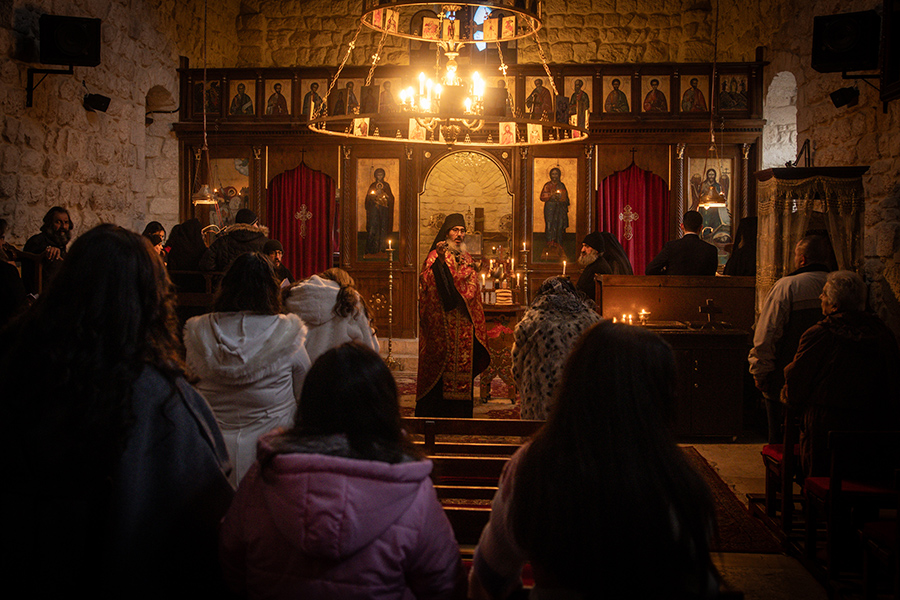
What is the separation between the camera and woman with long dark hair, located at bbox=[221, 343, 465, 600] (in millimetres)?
1633

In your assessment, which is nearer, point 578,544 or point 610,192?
point 578,544

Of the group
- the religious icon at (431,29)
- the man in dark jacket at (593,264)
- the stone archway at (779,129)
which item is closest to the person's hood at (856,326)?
the religious icon at (431,29)

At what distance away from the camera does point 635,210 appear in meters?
11.4

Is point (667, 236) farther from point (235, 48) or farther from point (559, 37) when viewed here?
point (235, 48)

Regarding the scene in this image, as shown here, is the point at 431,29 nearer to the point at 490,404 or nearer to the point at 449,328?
the point at 449,328

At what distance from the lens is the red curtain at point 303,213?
11.8 meters

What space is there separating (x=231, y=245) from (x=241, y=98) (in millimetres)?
6083

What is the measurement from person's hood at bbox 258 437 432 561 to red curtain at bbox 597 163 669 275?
33.1 ft

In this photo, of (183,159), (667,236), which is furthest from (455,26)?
(183,159)

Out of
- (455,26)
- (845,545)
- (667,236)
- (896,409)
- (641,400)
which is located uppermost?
(455,26)

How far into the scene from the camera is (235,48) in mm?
13328

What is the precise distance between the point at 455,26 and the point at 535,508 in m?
4.30

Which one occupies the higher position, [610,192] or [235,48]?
[235,48]

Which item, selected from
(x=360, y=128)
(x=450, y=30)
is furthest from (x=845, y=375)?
(x=360, y=128)
